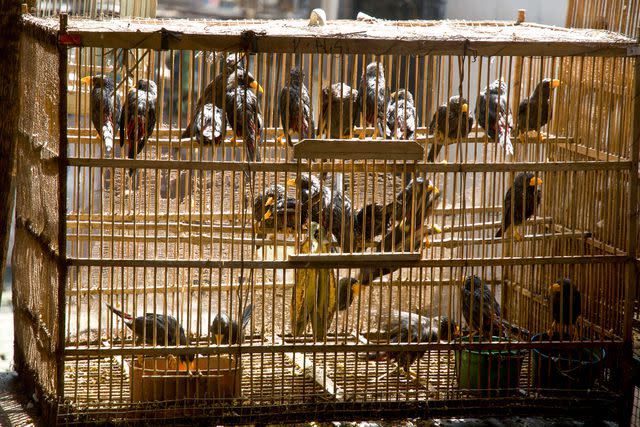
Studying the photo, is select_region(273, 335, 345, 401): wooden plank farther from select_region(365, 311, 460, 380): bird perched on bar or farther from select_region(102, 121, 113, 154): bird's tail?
select_region(102, 121, 113, 154): bird's tail

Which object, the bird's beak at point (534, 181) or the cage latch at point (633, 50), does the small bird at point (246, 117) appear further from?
the cage latch at point (633, 50)

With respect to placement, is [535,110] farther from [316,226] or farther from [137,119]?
[137,119]

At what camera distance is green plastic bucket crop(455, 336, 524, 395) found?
3941 millimetres

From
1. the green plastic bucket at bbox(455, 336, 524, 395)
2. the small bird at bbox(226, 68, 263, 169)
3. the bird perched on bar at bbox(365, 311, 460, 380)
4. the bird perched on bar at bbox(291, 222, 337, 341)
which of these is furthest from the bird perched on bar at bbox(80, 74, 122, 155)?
the green plastic bucket at bbox(455, 336, 524, 395)

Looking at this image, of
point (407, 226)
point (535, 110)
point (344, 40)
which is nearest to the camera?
point (344, 40)

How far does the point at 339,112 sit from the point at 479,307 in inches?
41.4

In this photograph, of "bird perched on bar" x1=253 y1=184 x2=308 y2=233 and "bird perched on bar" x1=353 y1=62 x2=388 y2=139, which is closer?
"bird perched on bar" x1=353 y1=62 x2=388 y2=139

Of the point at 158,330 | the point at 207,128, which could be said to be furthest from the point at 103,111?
the point at 158,330

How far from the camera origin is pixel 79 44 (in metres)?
3.36

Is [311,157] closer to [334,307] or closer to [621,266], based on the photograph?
[334,307]

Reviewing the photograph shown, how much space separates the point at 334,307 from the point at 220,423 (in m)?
0.71

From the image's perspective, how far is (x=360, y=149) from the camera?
3643 millimetres

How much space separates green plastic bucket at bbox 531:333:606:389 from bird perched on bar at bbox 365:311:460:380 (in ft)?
1.26

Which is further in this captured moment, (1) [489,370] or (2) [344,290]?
(2) [344,290]
